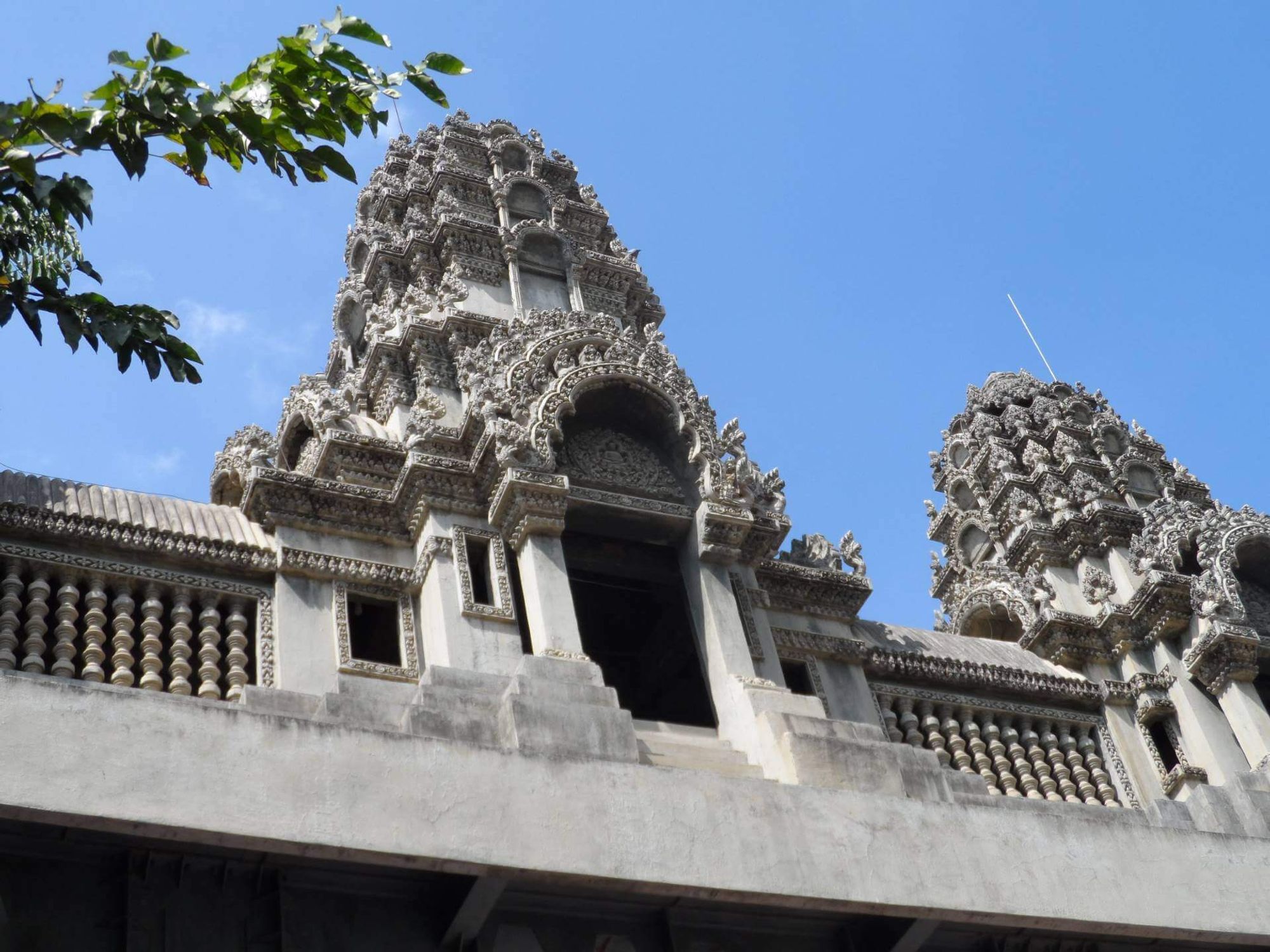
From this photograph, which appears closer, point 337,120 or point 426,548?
point 337,120

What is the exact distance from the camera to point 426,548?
49.0 feet

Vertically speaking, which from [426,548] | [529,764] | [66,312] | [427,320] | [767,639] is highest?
[427,320]

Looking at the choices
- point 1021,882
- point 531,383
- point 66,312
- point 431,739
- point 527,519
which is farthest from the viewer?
point 531,383

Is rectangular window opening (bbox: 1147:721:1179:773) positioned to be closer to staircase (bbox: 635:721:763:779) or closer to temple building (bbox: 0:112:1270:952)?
temple building (bbox: 0:112:1270:952)

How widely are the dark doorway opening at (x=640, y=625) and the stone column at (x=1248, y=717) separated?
5999mm

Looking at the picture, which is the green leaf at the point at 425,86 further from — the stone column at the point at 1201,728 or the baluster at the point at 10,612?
the stone column at the point at 1201,728

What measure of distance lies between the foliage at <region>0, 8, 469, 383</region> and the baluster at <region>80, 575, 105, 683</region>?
16.5 feet

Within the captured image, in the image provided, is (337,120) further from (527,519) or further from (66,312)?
(527,519)

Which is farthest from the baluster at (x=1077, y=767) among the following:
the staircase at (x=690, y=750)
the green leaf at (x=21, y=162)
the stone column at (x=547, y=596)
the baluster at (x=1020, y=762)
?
the green leaf at (x=21, y=162)

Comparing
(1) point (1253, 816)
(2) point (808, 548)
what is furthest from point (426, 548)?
(1) point (1253, 816)

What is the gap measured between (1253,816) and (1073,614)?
617 cm

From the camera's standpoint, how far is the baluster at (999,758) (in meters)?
16.6

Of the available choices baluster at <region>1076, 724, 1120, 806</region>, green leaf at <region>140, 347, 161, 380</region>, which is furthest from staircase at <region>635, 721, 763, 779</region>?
green leaf at <region>140, 347, 161, 380</region>

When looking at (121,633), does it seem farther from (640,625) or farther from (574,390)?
(640,625)
